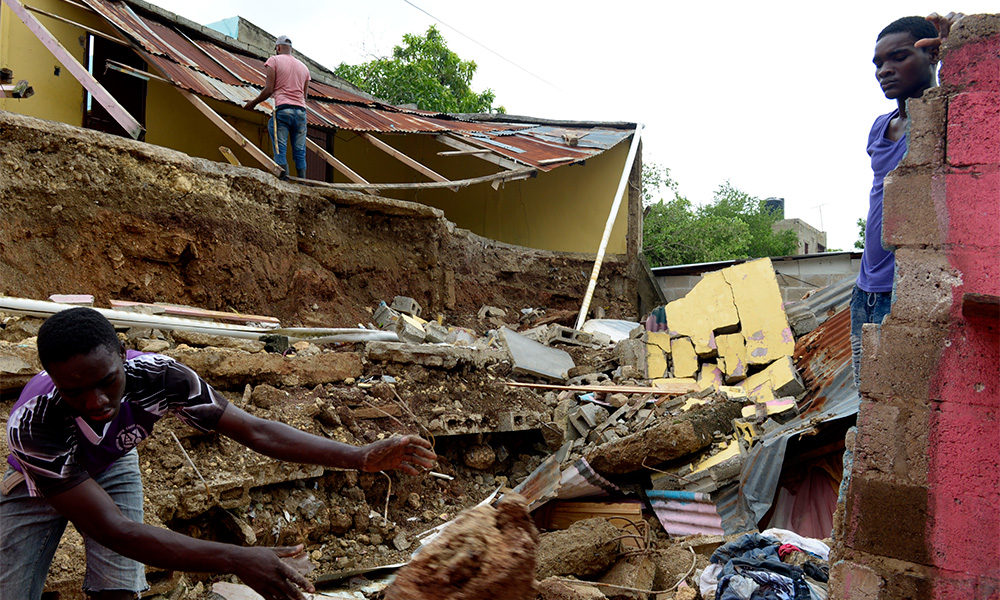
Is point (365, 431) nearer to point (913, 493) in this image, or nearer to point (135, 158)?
point (135, 158)

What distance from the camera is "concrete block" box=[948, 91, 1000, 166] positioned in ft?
8.88

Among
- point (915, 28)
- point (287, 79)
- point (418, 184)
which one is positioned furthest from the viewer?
point (418, 184)

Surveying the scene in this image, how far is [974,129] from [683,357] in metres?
6.41

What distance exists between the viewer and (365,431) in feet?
19.1

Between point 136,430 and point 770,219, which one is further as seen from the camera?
point 770,219

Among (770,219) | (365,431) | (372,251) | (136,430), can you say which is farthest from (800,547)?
(770,219)

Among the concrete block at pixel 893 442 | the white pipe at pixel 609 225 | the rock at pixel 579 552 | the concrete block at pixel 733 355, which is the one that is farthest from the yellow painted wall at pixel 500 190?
the concrete block at pixel 893 442

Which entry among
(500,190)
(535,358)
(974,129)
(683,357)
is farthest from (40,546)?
(500,190)

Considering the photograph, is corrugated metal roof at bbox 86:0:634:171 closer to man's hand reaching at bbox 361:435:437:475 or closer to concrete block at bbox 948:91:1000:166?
man's hand reaching at bbox 361:435:437:475

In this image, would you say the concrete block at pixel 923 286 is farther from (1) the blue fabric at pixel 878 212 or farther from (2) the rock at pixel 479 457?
Answer: (2) the rock at pixel 479 457

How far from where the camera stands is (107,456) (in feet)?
8.71

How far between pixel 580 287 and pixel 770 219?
13.4 metres

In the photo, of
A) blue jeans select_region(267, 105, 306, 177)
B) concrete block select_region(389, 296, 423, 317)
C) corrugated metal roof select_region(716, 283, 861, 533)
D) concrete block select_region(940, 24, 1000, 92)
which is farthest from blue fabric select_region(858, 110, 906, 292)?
concrete block select_region(389, 296, 423, 317)

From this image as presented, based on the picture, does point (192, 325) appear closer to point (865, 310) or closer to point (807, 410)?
point (865, 310)
